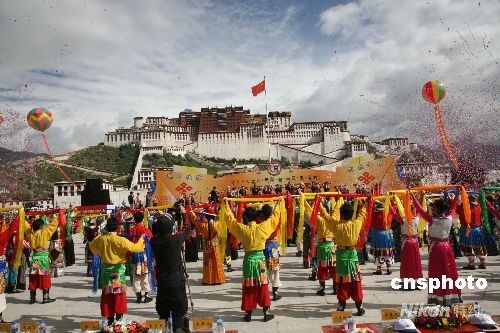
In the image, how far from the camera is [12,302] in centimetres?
899

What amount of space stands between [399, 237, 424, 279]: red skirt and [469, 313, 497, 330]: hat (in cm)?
303

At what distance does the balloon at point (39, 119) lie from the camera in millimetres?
26039

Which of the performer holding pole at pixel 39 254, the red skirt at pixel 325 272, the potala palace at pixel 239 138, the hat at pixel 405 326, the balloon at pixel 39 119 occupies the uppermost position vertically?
the potala palace at pixel 239 138

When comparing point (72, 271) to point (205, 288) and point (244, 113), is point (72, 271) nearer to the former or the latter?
point (205, 288)

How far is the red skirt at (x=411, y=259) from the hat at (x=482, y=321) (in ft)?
9.94

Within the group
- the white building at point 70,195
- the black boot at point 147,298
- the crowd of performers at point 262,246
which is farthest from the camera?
the white building at point 70,195

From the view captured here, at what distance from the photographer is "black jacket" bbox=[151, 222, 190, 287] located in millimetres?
5605

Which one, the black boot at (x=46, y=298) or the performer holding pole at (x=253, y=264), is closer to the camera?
the performer holding pole at (x=253, y=264)

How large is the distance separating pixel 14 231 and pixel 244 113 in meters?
110

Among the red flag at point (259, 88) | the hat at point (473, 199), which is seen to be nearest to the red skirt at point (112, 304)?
the hat at point (473, 199)

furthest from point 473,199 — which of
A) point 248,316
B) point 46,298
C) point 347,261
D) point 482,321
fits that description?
point 46,298

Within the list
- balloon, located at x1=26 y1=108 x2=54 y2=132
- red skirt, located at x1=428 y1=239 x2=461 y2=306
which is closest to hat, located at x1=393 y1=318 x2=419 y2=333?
red skirt, located at x1=428 y1=239 x2=461 y2=306

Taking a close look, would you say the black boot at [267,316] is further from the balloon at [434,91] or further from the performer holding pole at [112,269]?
the balloon at [434,91]

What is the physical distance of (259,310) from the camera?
727cm
